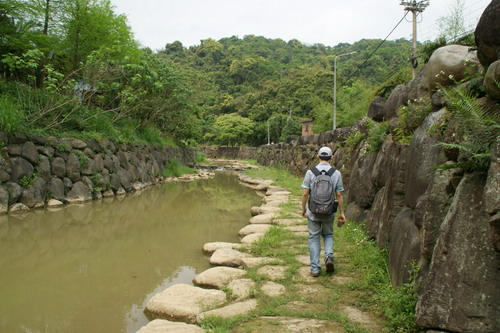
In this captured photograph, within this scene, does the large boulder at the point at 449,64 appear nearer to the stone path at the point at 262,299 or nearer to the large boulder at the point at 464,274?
the large boulder at the point at 464,274

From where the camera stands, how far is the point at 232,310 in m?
3.10

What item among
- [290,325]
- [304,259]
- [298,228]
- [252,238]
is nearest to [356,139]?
[298,228]

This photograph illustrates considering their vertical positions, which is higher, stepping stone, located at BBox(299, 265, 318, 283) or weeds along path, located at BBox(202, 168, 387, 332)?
weeds along path, located at BBox(202, 168, 387, 332)

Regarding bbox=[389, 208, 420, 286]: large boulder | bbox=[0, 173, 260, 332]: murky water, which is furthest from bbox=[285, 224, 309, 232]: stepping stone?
bbox=[389, 208, 420, 286]: large boulder

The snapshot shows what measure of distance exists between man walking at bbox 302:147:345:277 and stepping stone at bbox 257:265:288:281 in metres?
0.36

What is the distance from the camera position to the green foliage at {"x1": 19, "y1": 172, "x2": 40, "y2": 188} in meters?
7.99

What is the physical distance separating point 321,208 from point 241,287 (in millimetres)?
1153

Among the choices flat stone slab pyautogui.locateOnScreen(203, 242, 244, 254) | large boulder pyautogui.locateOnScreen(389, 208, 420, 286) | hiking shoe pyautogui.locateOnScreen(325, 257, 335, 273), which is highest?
large boulder pyautogui.locateOnScreen(389, 208, 420, 286)

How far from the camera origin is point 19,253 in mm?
5270

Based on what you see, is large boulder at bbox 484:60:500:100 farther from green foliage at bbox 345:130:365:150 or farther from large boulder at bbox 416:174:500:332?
green foliage at bbox 345:130:365:150

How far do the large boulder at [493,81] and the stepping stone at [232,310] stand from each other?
2406 mm

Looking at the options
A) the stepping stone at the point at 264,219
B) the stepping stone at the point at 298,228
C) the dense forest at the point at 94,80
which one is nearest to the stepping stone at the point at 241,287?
the stepping stone at the point at 298,228

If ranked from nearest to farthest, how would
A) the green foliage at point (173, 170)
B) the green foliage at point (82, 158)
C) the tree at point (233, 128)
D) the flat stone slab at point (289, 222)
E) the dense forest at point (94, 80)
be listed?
the flat stone slab at point (289, 222), the dense forest at point (94, 80), the green foliage at point (82, 158), the green foliage at point (173, 170), the tree at point (233, 128)

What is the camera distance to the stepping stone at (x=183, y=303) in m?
3.19
